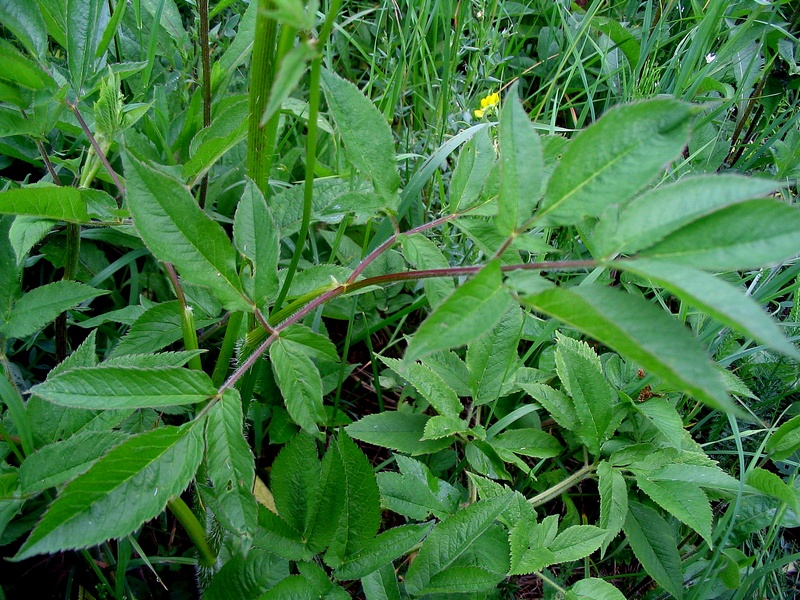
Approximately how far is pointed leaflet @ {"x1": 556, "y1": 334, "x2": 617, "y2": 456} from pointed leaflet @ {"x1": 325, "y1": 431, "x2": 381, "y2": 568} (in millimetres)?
659

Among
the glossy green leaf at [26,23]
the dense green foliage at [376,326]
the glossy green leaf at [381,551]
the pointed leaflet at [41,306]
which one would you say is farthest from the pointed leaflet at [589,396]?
the glossy green leaf at [26,23]

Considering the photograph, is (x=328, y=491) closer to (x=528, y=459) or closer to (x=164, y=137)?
(x=528, y=459)

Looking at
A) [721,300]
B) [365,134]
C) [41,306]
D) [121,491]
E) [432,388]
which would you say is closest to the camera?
[721,300]

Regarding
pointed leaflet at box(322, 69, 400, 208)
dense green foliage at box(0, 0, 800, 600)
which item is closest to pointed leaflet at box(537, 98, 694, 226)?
dense green foliage at box(0, 0, 800, 600)

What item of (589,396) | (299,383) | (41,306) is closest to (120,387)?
(299,383)

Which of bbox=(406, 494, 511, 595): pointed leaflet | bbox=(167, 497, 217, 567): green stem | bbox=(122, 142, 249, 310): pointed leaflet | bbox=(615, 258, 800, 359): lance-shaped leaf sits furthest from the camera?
bbox=(406, 494, 511, 595): pointed leaflet

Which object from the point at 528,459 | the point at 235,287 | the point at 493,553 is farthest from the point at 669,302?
the point at 235,287

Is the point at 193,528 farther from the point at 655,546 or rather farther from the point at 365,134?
the point at 655,546

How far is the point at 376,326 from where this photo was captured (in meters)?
1.88

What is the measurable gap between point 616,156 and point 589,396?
36.8 inches

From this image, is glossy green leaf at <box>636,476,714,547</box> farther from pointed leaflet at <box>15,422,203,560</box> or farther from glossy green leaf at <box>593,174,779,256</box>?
pointed leaflet at <box>15,422,203,560</box>

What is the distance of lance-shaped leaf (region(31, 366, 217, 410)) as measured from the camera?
978mm

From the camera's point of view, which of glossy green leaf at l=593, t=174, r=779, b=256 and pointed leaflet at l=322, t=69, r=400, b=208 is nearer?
glossy green leaf at l=593, t=174, r=779, b=256

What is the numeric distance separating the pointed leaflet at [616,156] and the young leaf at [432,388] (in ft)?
2.62
